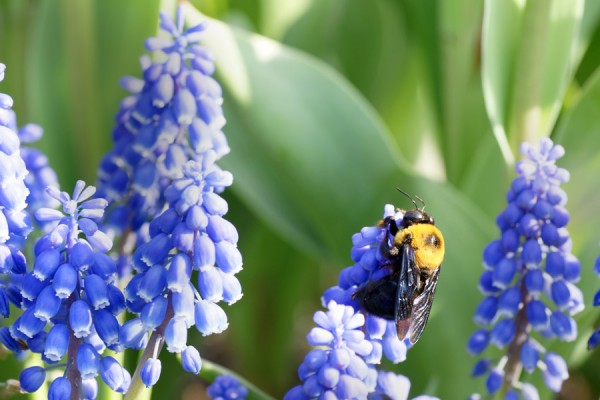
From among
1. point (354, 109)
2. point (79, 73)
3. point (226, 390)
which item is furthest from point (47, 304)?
point (79, 73)

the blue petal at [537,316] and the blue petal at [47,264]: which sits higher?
the blue petal at [537,316]

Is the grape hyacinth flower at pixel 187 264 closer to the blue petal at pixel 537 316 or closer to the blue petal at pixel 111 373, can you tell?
the blue petal at pixel 111 373

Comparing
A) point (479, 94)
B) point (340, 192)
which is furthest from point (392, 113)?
point (340, 192)

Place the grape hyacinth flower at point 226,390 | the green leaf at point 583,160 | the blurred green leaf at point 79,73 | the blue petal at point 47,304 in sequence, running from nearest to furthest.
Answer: the blue petal at point 47,304 < the grape hyacinth flower at point 226,390 < the green leaf at point 583,160 < the blurred green leaf at point 79,73

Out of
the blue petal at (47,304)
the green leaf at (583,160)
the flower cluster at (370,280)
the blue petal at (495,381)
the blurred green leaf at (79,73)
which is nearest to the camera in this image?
the blue petal at (47,304)

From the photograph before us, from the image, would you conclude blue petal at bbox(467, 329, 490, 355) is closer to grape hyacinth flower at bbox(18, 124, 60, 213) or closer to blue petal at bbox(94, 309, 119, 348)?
blue petal at bbox(94, 309, 119, 348)

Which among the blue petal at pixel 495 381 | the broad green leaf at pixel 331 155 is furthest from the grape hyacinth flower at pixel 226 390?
the broad green leaf at pixel 331 155

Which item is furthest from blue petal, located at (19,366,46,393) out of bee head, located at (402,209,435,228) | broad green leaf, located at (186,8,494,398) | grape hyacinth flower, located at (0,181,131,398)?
broad green leaf, located at (186,8,494,398)
